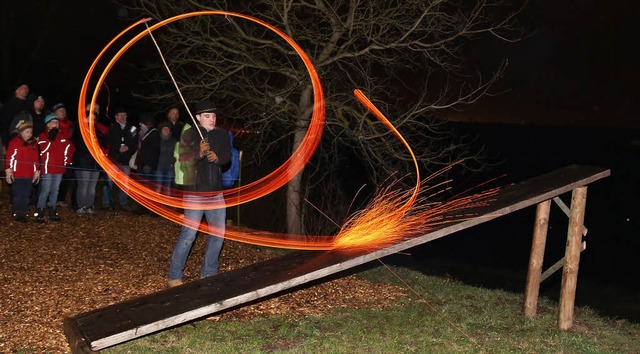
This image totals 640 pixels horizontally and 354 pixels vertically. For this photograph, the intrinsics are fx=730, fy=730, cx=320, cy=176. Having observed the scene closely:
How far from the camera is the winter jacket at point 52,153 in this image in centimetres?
1188

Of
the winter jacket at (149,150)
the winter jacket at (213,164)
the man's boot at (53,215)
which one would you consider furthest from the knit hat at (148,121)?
the winter jacket at (213,164)

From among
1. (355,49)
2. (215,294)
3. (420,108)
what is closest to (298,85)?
(355,49)

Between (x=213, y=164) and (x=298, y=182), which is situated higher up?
(x=213, y=164)

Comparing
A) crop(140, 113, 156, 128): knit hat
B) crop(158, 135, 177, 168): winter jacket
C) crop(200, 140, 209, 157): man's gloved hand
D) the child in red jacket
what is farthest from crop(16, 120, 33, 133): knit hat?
crop(200, 140, 209, 157): man's gloved hand

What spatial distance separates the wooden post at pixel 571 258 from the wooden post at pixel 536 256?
0.27m

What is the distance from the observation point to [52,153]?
1195 centimetres

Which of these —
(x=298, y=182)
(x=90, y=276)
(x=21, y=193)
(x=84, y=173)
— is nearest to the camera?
(x=90, y=276)

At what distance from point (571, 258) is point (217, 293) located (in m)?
3.98

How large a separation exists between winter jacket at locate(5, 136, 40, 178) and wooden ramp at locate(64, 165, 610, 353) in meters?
6.08

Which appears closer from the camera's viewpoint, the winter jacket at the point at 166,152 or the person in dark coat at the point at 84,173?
the person in dark coat at the point at 84,173

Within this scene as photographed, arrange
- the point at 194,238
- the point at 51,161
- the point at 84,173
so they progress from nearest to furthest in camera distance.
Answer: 1. the point at 194,238
2. the point at 51,161
3. the point at 84,173

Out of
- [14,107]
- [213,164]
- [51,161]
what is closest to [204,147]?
[213,164]

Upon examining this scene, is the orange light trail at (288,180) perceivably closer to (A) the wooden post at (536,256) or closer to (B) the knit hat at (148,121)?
(A) the wooden post at (536,256)

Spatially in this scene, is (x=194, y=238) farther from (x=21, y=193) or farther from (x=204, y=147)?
(x=21, y=193)
